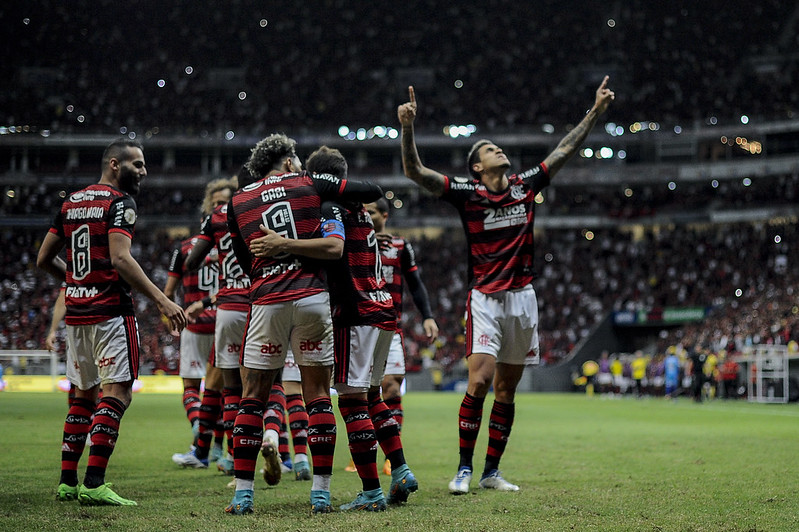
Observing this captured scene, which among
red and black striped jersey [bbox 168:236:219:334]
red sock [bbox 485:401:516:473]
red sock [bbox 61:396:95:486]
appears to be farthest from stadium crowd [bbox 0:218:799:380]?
red sock [bbox 485:401:516:473]

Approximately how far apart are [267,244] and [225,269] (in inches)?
103

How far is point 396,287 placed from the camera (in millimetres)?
8469

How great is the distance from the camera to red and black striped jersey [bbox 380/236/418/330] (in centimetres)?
831

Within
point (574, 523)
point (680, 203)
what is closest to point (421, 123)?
point (680, 203)

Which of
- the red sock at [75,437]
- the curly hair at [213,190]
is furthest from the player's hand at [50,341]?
the red sock at [75,437]

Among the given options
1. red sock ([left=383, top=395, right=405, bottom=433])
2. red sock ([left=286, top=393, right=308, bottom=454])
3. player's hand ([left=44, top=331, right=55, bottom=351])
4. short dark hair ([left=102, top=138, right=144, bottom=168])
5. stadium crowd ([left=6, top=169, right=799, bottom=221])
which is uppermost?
stadium crowd ([left=6, top=169, right=799, bottom=221])

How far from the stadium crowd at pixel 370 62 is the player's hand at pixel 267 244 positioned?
50385 mm

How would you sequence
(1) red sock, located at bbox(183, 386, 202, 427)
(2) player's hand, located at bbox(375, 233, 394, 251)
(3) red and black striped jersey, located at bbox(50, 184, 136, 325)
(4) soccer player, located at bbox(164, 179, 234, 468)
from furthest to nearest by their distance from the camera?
1. (1) red sock, located at bbox(183, 386, 202, 427)
2. (4) soccer player, located at bbox(164, 179, 234, 468)
3. (2) player's hand, located at bbox(375, 233, 394, 251)
4. (3) red and black striped jersey, located at bbox(50, 184, 136, 325)

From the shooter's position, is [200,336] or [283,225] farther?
[200,336]

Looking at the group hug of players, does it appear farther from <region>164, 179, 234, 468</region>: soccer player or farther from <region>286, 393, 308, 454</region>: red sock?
<region>164, 179, 234, 468</region>: soccer player

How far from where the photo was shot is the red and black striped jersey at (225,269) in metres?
7.77

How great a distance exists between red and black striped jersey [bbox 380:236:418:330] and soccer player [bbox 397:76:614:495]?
1.16 metres

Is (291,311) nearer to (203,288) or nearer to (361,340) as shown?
(361,340)

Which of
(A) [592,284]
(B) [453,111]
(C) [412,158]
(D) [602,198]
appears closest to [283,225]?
(C) [412,158]
